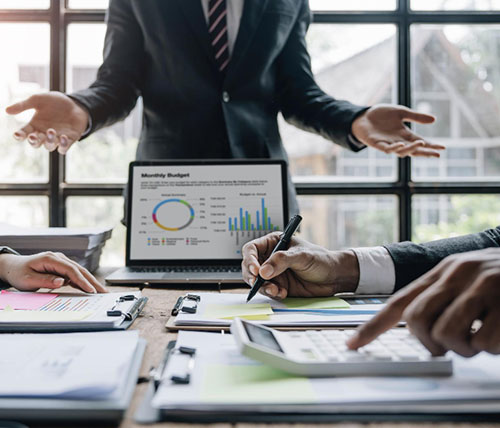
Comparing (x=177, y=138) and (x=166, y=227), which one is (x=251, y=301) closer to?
(x=166, y=227)

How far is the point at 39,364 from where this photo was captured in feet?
1.72

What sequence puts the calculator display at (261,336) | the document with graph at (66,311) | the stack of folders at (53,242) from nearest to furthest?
the calculator display at (261,336)
the document with graph at (66,311)
the stack of folders at (53,242)

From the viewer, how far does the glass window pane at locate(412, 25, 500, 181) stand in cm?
244

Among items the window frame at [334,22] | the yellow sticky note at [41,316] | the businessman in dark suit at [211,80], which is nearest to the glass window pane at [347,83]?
the window frame at [334,22]

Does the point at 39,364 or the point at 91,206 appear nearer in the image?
the point at 39,364

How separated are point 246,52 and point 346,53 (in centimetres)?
100

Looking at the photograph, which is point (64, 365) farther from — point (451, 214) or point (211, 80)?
point (451, 214)

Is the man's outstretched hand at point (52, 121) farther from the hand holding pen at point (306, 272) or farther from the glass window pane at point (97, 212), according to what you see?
the glass window pane at point (97, 212)

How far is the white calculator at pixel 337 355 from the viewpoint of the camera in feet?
1.67

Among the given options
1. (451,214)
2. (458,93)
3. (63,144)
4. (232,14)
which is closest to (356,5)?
(458,93)

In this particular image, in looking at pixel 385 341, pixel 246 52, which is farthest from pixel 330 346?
pixel 246 52

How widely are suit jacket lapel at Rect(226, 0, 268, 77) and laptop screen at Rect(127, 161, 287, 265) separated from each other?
0.39 m

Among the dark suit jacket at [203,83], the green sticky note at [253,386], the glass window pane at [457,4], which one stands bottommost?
the green sticky note at [253,386]

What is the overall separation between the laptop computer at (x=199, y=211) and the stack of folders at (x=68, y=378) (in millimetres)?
692
